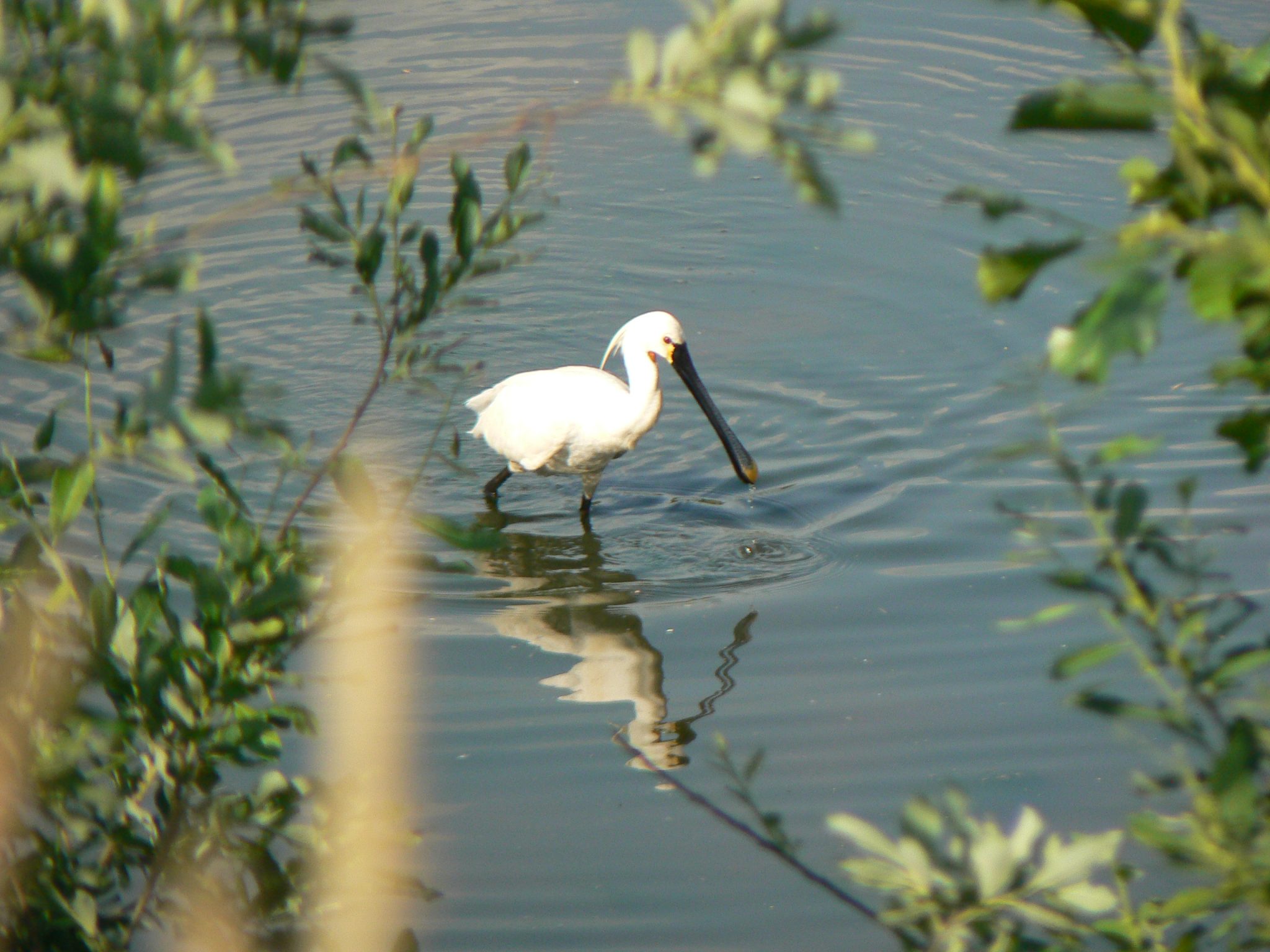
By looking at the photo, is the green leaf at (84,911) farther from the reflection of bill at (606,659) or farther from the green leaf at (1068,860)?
the reflection of bill at (606,659)

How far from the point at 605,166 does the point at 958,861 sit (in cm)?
908

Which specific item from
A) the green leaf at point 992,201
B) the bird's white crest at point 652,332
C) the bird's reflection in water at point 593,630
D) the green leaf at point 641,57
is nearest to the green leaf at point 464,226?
the green leaf at point 641,57

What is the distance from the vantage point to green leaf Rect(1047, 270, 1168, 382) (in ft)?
2.96

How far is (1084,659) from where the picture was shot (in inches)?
47.3

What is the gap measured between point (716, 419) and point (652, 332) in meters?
0.48

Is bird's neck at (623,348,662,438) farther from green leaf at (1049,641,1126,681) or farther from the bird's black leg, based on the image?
green leaf at (1049,641,1126,681)

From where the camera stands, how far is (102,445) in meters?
1.37

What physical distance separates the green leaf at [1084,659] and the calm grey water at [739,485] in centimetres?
17

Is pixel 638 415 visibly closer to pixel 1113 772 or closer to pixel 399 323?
pixel 1113 772

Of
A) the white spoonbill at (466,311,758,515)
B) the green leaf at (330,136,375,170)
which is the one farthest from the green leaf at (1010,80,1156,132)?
the white spoonbill at (466,311,758,515)

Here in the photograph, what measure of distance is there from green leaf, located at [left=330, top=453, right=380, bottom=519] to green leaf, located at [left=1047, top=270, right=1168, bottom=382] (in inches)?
30.8

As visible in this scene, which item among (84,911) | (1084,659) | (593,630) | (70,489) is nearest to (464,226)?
(70,489)

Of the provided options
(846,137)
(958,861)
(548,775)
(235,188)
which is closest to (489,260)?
(846,137)

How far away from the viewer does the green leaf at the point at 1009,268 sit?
1031mm
